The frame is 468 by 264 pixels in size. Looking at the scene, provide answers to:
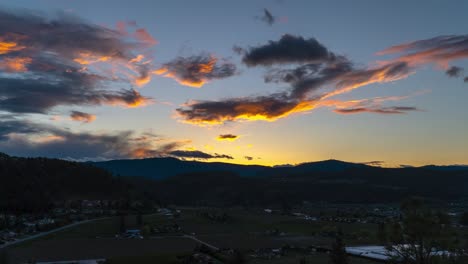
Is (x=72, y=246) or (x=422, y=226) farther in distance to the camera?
(x=72, y=246)

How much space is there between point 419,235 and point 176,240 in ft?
314

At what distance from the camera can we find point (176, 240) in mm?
122812

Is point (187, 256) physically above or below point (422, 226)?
below

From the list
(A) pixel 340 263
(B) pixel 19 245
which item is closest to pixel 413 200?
(A) pixel 340 263

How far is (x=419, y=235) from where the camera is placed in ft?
118

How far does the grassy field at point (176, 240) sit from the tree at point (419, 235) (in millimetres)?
51761

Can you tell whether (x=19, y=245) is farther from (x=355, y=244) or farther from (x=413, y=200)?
(x=413, y=200)

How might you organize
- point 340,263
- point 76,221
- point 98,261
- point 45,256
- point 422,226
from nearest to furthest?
point 422,226
point 340,263
point 98,261
point 45,256
point 76,221

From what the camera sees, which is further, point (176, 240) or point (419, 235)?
point (176, 240)

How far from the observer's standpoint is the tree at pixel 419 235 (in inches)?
1390

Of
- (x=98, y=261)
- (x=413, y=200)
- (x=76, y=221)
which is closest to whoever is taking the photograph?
(x=413, y=200)

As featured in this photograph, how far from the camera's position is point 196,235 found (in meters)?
137

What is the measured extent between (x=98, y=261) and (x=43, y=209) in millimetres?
125501

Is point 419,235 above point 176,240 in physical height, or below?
above
